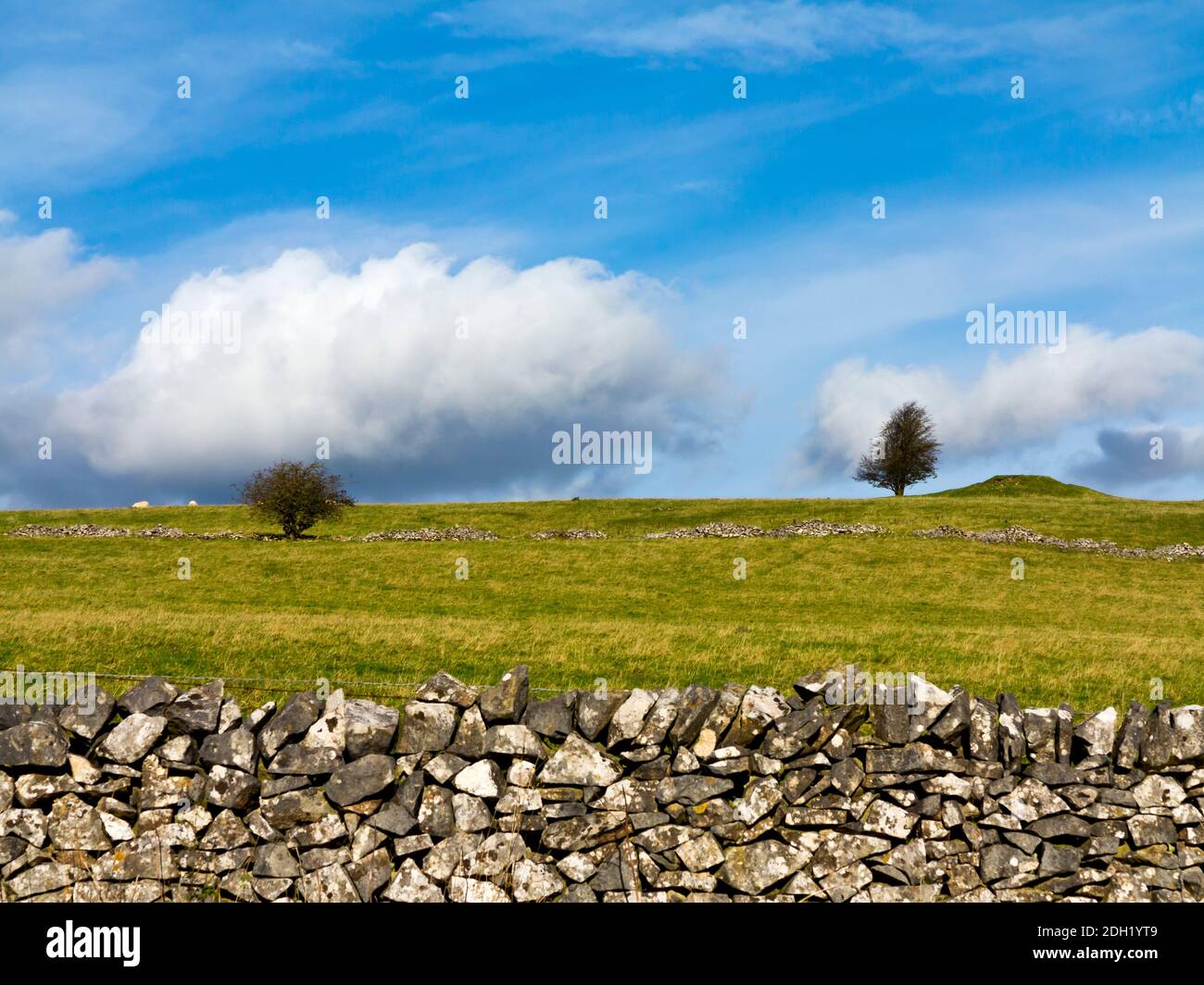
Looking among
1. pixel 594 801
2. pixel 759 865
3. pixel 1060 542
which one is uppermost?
pixel 1060 542

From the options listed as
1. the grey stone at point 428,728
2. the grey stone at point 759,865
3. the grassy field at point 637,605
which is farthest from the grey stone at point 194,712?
the grey stone at point 759,865

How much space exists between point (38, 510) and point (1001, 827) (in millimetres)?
71068

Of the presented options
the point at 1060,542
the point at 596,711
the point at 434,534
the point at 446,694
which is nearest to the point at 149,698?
the point at 446,694

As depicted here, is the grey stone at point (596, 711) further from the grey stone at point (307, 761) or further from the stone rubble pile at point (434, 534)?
the stone rubble pile at point (434, 534)

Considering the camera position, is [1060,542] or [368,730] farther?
[1060,542]

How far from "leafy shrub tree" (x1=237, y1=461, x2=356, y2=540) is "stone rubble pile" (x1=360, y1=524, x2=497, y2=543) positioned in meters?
3.37

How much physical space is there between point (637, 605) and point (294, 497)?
1217 inches

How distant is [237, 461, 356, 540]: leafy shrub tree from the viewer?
2223 inches

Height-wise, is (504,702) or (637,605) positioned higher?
(504,702)

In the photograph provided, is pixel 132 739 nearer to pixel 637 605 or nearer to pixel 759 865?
pixel 759 865

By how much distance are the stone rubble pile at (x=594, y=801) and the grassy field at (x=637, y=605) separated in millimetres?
3945

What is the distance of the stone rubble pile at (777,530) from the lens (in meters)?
51.8

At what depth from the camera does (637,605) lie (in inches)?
1298

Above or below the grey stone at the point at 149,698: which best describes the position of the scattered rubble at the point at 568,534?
Answer: above
